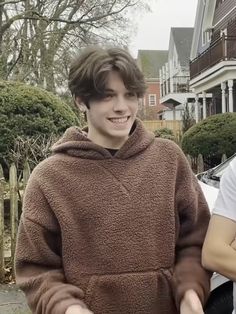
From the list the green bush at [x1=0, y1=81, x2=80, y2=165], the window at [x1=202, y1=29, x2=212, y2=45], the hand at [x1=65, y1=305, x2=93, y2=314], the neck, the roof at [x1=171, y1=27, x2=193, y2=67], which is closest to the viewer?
the hand at [x1=65, y1=305, x2=93, y2=314]

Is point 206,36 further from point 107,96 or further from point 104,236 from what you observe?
point 104,236

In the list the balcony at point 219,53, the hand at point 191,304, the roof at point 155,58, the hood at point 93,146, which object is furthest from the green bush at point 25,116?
the roof at point 155,58

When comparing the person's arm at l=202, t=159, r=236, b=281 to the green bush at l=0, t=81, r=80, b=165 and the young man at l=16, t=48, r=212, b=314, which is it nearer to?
the young man at l=16, t=48, r=212, b=314

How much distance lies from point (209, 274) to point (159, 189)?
0.35 m

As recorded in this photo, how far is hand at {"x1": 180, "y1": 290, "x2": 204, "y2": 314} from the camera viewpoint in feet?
5.60

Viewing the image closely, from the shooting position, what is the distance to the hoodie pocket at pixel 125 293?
175 cm

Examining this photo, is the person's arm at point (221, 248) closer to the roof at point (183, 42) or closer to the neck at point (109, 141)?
the neck at point (109, 141)

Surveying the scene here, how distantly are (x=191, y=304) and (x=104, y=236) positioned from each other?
0.35 metres

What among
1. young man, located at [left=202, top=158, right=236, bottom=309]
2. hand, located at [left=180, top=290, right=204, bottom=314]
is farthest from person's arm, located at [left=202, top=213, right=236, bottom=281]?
hand, located at [left=180, top=290, right=204, bottom=314]

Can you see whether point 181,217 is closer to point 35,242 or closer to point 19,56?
point 35,242

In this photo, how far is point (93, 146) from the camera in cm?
183

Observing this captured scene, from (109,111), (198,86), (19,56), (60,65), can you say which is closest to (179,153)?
(109,111)

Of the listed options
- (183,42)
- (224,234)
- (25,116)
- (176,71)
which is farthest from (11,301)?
(183,42)

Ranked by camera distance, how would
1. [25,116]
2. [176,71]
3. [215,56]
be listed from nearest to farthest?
[25,116], [215,56], [176,71]
